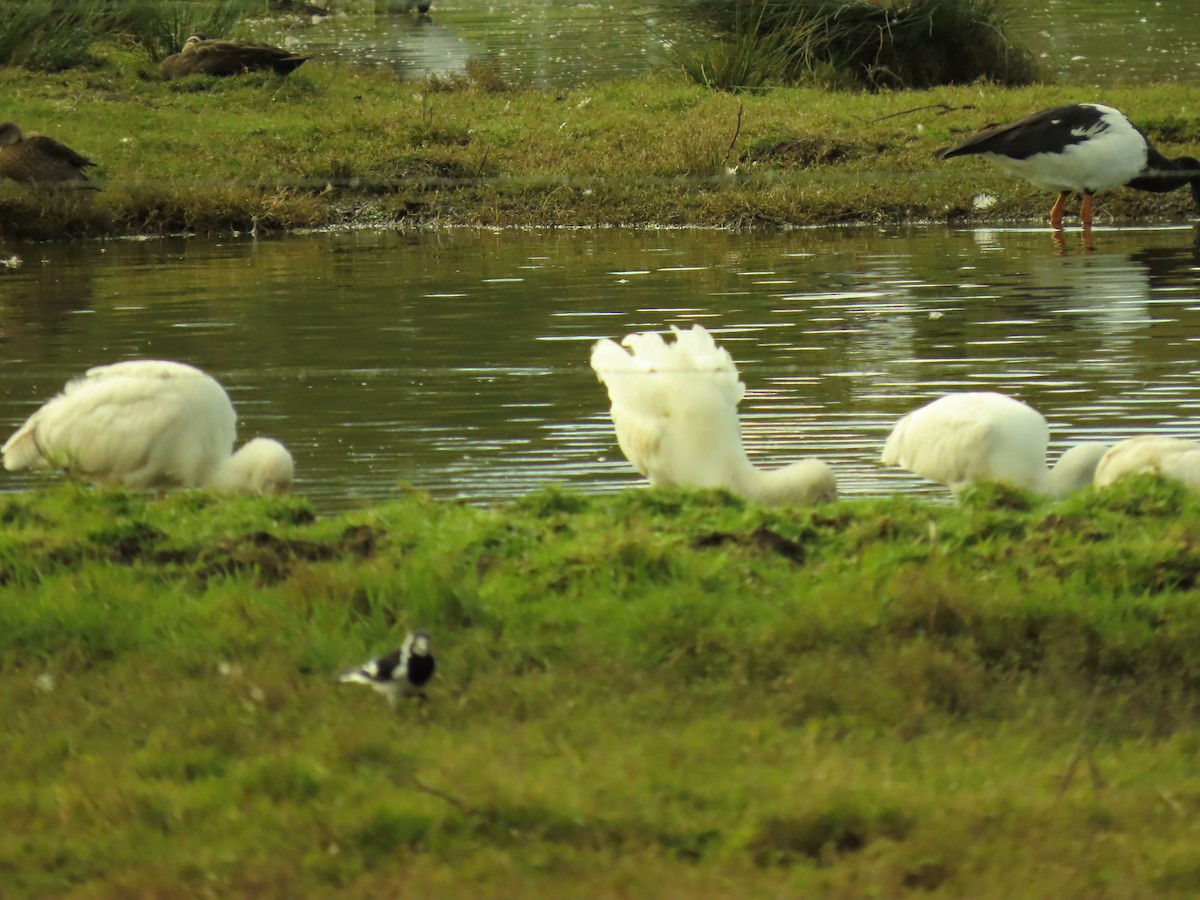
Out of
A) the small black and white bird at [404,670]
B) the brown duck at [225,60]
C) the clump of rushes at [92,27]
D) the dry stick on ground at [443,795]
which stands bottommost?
the dry stick on ground at [443,795]

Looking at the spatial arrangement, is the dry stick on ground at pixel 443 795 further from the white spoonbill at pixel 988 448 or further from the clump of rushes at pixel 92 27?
the clump of rushes at pixel 92 27

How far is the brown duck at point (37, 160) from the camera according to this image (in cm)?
1562

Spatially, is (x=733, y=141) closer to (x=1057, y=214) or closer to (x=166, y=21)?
(x=1057, y=214)

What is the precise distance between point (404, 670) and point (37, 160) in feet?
40.1

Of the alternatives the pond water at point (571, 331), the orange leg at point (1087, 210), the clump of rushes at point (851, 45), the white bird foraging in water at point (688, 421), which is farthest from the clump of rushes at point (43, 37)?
the white bird foraging in water at point (688, 421)

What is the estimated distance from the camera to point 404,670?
14.9 ft

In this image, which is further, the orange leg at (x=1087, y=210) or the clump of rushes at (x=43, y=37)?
the clump of rushes at (x=43, y=37)

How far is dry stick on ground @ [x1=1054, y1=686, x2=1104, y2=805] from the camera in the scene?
13.6 feet

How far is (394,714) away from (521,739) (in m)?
0.36

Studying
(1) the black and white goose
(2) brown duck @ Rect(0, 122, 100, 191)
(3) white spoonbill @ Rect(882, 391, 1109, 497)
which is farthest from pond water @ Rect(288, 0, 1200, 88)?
(3) white spoonbill @ Rect(882, 391, 1109, 497)

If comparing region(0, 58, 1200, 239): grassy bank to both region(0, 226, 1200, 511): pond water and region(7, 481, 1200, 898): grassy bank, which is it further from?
region(7, 481, 1200, 898): grassy bank

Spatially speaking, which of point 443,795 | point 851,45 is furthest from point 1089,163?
point 443,795

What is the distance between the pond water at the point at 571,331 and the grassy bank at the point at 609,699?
4.03 feet

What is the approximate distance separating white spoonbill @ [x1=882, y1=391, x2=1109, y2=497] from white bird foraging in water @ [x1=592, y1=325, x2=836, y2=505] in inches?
18.0
